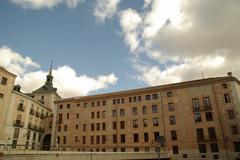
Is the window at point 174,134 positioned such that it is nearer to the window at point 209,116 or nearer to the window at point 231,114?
the window at point 209,116

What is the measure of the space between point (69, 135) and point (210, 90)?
125 feet

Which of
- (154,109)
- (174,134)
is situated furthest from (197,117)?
(154,109)

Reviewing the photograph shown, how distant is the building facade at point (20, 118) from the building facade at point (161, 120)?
15.1 ft

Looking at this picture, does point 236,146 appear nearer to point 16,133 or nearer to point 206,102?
point 206,102

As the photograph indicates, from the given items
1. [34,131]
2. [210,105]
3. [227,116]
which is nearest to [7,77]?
[34,131]

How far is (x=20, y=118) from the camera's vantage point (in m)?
48.7

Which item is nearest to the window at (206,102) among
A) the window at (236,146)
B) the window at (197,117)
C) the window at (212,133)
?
the window at (197,117)

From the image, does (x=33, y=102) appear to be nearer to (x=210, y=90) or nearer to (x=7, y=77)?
(x=7, y=77)

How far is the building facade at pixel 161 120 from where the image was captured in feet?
135

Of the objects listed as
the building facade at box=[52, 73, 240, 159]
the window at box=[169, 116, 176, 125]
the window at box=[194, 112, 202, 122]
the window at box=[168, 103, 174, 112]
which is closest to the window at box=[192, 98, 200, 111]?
the building facade at box=[52, 73, 240, 159]

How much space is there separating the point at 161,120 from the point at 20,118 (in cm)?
3413

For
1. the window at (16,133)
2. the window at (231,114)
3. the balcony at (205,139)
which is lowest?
the balcony at (205,139)

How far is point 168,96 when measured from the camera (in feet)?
158

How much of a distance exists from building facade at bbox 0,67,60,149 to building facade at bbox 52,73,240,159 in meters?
4.59
